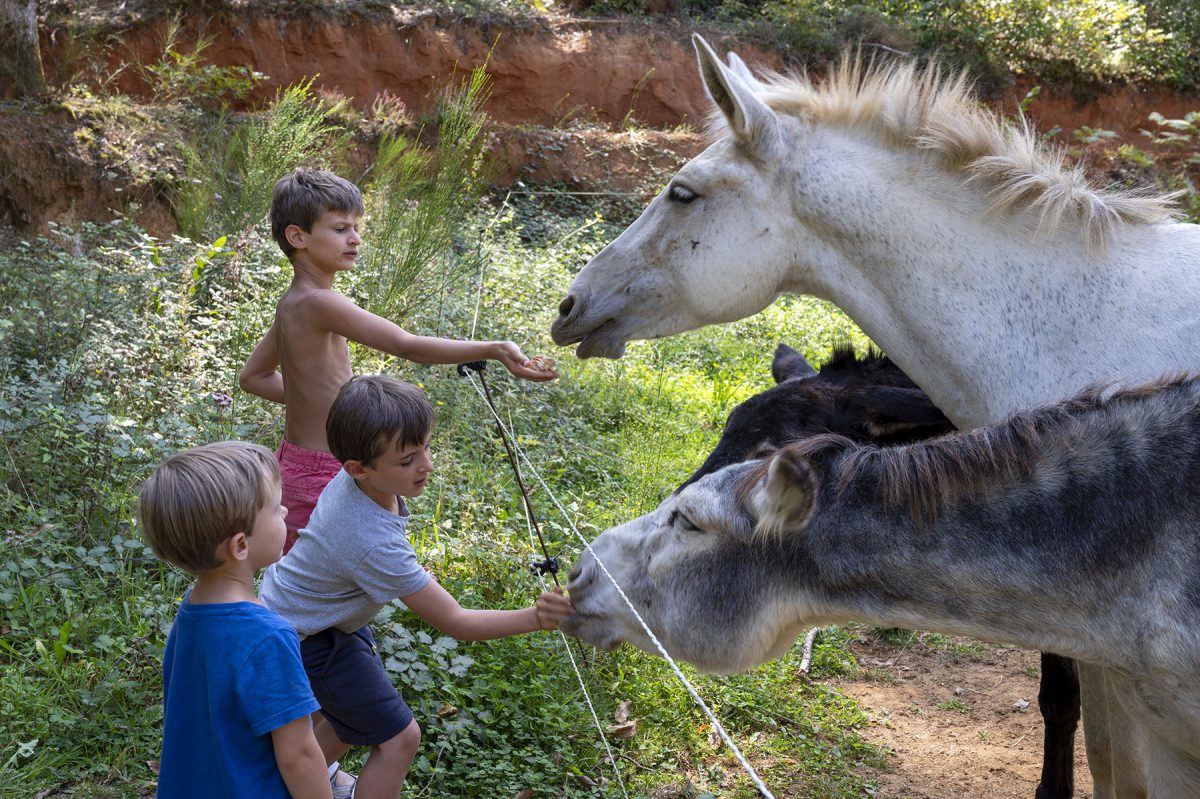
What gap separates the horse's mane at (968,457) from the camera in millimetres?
2447

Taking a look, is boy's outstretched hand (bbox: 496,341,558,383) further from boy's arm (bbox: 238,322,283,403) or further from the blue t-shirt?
the blue t-shirt

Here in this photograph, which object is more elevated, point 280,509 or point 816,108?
point 816,108

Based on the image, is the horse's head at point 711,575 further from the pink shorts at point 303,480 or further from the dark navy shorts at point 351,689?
the pink shorts at point 303,480

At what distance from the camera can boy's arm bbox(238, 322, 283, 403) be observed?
12.6 feet

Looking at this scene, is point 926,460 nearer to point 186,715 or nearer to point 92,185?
point 186,715

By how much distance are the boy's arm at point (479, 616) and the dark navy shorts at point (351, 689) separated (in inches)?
9.0

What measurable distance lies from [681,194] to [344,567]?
1909 millimetres

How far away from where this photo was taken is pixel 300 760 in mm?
2213

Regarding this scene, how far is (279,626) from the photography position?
7.37 ft

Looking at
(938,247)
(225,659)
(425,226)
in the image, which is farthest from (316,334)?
(425,226)

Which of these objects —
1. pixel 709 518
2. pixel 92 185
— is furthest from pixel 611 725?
pixel 92 185

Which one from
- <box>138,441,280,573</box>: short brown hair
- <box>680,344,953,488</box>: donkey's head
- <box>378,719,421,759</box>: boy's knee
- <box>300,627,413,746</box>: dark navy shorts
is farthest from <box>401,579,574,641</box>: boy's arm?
<box>680,344,953,488</box>: donkey's head

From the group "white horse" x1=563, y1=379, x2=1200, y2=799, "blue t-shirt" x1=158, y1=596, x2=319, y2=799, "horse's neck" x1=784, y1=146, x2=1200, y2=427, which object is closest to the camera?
"blue t-shirt" x1=158, y1=596, x2=319, y2=799

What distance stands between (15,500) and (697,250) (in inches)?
126
